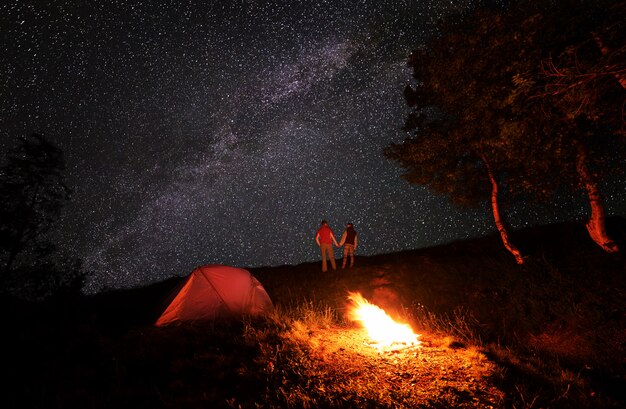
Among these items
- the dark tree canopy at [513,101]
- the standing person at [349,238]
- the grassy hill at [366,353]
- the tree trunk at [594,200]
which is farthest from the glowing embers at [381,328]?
the tree trunk at [594,200]

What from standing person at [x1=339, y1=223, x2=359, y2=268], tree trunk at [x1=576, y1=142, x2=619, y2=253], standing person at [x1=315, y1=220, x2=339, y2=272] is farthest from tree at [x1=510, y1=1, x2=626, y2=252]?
standing person at [x1=315, y1=220, x2=339, y2=272]

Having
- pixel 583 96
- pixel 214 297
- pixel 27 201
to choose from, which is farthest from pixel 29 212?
pixel 583 96

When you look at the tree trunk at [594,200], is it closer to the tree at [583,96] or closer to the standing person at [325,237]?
the tree at [583,96]

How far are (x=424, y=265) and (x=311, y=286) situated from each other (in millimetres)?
5243

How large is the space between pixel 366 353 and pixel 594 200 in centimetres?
780

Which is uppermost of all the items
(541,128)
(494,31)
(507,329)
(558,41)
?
(494,31)

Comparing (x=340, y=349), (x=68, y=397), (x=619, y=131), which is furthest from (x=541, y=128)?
(x=68, y=397)

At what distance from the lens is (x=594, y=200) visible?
8812mm

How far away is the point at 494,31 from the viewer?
8.89 meters

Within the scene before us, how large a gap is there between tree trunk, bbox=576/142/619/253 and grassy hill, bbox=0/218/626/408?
1.60ft

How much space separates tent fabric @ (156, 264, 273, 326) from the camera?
9711 mm

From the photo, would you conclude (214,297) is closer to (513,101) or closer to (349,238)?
(349,238)

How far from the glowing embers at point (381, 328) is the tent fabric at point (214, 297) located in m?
3.11

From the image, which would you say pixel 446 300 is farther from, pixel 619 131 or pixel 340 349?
pixel 619 131
